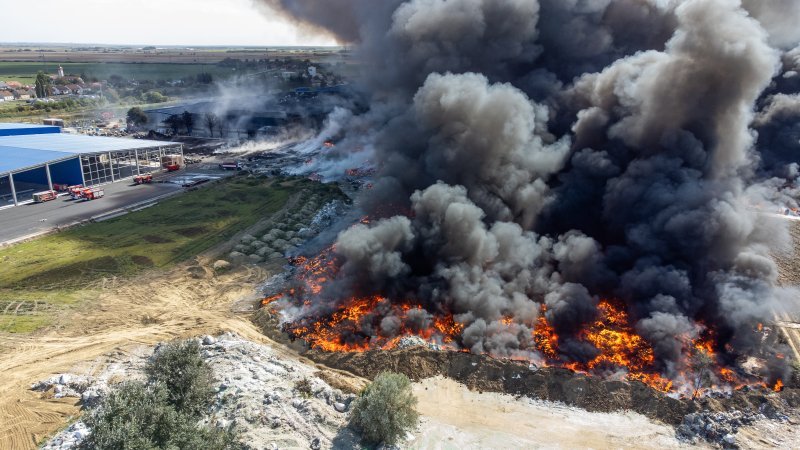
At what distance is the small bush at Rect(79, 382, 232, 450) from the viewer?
52.9 ft

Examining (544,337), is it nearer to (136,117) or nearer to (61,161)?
(61,161)

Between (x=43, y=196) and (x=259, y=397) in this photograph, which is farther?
(x=43, y=196)

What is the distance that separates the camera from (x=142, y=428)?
1711 centimetres

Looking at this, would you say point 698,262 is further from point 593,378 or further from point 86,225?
point 86,225

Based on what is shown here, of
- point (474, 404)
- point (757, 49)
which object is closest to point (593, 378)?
point (474, 404)

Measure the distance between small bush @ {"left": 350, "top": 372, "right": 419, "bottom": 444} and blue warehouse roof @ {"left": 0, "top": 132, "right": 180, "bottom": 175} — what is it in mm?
47648

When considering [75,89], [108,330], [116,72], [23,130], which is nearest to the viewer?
[108,330]

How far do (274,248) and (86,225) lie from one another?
1845cm

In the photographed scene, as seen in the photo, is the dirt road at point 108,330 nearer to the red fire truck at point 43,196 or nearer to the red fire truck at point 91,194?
the red fire truck at point 91,194

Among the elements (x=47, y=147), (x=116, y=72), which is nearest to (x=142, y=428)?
(x=47, y=147)

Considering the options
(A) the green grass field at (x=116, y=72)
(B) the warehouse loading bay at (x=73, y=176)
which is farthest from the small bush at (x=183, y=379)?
(A) the green grass field at (x=116, y=72)

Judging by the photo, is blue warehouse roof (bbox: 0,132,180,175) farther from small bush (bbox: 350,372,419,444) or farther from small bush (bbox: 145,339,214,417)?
small bush (bbox: 350,372,419,444)

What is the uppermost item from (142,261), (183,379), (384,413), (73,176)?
(73,176)

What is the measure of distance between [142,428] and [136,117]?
91.9m
